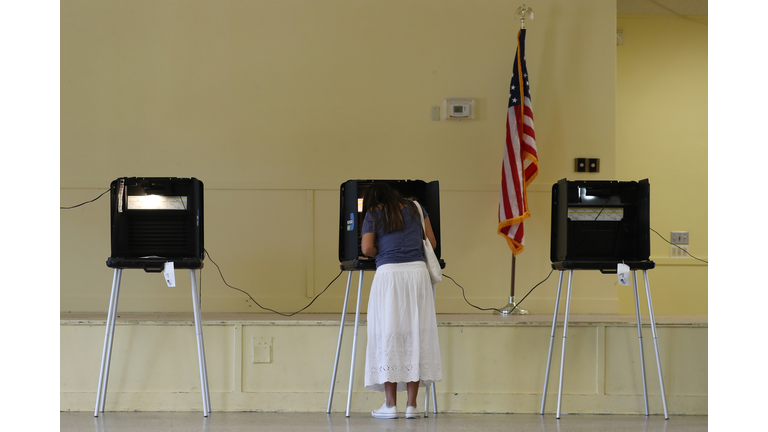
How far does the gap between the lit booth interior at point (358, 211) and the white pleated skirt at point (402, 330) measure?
0.21 metres

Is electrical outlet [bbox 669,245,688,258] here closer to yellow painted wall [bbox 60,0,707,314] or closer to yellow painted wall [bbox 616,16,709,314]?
yellow painted wall [bbox 616,16,709,314]

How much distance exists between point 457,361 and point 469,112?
1935 mm

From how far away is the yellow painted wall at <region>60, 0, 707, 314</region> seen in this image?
184 inches

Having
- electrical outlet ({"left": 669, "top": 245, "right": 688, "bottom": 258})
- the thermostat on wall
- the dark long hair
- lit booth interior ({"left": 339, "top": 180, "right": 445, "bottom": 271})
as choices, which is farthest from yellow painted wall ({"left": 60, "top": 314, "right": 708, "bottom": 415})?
electrical outlet ({"left": 669, "top": 245, "right": 688, "bottom": 258})

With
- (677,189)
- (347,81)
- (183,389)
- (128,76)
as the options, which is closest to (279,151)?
(347,81)

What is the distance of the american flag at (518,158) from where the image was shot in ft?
14.3

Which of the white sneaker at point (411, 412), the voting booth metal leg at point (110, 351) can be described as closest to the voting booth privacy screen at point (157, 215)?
the voting booth metal leg at point (110, 351)

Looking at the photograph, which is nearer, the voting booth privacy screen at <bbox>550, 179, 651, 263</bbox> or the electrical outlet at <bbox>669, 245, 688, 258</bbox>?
the voting booth privacy screen at <bbox>550, 179, 651, 263</bbox>

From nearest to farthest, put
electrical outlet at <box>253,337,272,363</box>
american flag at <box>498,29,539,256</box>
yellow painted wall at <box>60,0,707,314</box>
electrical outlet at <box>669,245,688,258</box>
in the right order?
electrical outlet at <box>253,337,272,363</box>, american flag at <box>498,29,539,256</box>, yellow painted wall at <box>60,0,707,314</box>, electrical outlet at <box>669,245,688,258</box>

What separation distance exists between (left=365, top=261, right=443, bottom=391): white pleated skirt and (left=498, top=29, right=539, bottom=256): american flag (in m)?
1.21

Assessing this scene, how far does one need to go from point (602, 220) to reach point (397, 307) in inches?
49.8

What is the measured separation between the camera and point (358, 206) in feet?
12.6

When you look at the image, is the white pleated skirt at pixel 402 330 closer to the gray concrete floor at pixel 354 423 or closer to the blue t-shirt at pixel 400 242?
the blue t-shirt at pixel 400 242

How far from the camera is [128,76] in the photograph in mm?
4691
